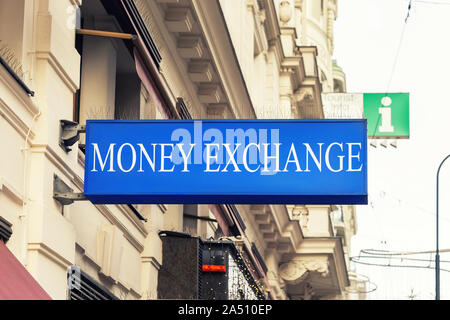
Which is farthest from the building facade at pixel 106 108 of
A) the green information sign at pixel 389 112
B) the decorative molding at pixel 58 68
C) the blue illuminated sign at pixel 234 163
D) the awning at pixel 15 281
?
the green information sign at pixel 389 112

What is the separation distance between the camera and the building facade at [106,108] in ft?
35.6

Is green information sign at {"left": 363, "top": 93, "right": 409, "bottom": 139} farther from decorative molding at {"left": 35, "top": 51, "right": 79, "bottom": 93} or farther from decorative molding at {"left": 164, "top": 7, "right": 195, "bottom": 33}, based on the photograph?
decorative molding at {"left": 35, "top": 51, "right": 79, "bottom": 93}

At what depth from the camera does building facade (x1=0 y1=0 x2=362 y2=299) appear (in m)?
10.8

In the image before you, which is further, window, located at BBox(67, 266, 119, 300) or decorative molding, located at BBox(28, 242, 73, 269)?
window, located at BBox(67, 266, 119, 300)

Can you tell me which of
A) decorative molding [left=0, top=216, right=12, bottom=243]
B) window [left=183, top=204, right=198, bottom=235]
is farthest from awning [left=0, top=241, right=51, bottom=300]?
window [left=183, top=204, right=198, bottom=235]

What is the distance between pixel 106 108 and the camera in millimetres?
14711

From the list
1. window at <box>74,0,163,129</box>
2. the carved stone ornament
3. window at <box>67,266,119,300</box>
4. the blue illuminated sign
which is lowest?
window at <box>67,266,119,300</box>

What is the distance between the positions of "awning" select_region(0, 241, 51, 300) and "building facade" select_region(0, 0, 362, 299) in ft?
1.68

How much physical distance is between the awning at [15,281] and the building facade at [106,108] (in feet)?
1.68

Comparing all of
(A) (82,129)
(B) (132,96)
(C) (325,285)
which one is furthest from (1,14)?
(C) (325,285)

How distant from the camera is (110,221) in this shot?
1480 cm

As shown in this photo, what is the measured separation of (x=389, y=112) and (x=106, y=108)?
22.5 metres

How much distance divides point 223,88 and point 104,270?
7.82 meters

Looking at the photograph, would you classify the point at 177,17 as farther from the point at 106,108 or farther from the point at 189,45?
the point at 106,108
